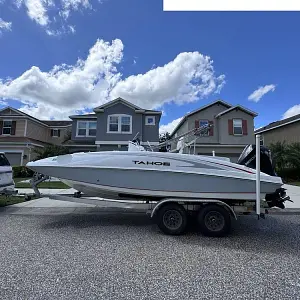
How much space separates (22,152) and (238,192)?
22963 millimetres

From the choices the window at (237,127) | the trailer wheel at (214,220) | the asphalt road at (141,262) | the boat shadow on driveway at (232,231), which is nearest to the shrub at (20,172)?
the boat shadow on driveway at (232,231)

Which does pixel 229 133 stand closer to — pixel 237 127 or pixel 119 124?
pixel 237 127

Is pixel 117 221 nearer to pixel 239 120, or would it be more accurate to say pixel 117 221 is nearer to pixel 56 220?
pixel 56 220

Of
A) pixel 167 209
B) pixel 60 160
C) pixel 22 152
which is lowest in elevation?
pixel 167 209

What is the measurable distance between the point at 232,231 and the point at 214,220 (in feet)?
2.64

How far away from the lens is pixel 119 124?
21.9 m

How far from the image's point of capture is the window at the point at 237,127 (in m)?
22.9

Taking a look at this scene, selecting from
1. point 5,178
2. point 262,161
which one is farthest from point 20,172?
point 262,161

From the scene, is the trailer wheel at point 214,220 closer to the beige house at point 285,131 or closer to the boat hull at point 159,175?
the boat hull at point 159,175

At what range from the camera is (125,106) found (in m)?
22.1

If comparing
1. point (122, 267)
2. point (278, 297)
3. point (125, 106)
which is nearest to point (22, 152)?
point (125, 106)

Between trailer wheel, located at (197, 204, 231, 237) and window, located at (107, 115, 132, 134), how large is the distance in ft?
57.1

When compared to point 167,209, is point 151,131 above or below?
above

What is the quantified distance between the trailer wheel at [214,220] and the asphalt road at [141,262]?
168 mm
